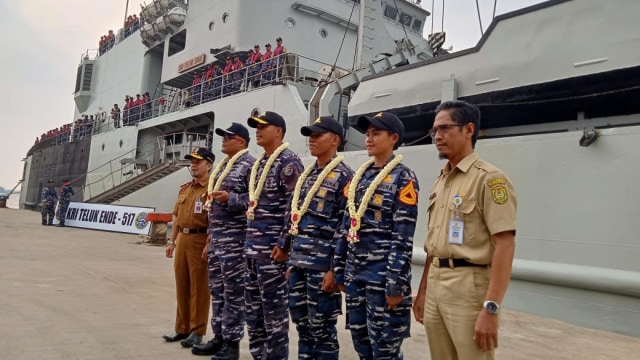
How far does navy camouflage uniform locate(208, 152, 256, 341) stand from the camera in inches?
113

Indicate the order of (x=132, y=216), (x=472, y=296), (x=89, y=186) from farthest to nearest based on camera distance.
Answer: (x=89, y=186) < (x=132, y=216) < (x=472, y=296)

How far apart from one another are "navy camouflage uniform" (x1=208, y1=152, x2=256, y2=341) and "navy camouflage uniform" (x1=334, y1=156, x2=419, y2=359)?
3.17 ft

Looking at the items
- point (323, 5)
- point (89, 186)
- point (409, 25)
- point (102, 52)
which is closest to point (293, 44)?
point (323, 5)

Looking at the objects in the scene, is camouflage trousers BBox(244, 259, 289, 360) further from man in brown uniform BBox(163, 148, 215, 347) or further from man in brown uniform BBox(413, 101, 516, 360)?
man in brown uniform BBox(413, 101, 516, 360)

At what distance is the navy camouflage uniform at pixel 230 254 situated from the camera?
287 cm

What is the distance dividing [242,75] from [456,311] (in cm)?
975

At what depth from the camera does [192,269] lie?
320cm

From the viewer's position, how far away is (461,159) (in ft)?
5.85

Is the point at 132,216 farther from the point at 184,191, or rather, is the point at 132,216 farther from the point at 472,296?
the point at 472,296

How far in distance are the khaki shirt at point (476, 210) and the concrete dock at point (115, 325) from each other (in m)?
1.65

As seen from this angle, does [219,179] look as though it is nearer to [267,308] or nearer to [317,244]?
[267,308]

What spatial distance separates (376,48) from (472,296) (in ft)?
23.5

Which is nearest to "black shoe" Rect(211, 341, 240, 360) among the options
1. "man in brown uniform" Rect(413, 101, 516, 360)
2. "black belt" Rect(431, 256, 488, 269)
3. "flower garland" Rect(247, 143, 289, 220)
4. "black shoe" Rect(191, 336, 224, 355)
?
"black shoe" Rect(191, 336, 224, 355)

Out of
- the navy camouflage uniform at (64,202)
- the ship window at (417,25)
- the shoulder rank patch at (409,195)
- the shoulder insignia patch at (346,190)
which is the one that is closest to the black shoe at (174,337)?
the shoulder insignia patch at (346,190)
